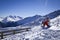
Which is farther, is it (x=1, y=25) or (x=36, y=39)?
(x=1, y=25)

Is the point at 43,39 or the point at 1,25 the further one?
the point at 1,25

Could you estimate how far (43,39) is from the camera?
43.5 ft

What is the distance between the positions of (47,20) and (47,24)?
2.86ft

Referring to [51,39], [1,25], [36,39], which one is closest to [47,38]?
[51,39]

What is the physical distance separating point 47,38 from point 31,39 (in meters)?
1.93

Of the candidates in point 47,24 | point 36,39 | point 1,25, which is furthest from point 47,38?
point 1,25

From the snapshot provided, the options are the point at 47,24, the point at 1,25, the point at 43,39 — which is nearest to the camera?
the point at 43,39

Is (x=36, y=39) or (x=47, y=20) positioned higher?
(x=47, y=20)

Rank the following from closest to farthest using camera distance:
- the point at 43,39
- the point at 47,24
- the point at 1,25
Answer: the point at 43,39
the point at 47,24
the point at 1,25

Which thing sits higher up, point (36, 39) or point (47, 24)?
point (47, 24)

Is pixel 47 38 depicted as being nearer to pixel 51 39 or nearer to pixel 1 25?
pixel 51 39

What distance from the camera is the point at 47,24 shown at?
24734 mm

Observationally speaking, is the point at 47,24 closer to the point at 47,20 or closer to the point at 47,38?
the point at 47,20

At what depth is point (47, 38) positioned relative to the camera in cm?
1365
